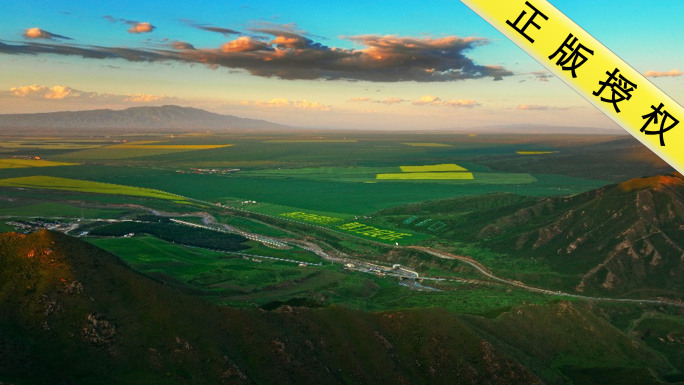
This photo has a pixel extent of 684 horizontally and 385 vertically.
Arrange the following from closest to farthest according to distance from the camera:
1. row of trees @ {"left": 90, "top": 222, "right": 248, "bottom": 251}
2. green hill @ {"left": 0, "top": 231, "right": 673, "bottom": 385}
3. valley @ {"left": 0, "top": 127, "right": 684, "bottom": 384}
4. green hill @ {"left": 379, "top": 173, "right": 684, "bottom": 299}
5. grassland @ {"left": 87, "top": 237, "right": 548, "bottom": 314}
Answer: green hill @ {"left": 0, "top": 231, "right": 673, "bottom": 385} → valley @ {"left": 0, "top": 127, "right": 684, "bottom": 384} → grassland @ {"left": 87, "top": 237, "right": 548, "bottom": 314} → green hill @ {"left": 379, "top": 173, "right": 684, "bottom": 299} → row of trees @ {"left": 90, "top": 222, "right": 248, "bottom": 251}

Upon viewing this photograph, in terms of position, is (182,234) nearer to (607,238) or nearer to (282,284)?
(282,284)

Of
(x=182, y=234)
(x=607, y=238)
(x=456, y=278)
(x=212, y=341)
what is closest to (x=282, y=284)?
(x=456, y=278)

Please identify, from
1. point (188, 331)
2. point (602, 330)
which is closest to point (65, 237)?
point (188, 331)

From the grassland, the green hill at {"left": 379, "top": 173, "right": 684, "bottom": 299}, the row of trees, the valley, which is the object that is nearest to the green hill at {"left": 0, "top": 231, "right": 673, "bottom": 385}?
the valley

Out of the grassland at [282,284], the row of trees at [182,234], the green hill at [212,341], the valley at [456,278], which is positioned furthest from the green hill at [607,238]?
the row of trees at [182,234]

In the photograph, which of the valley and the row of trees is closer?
the valley

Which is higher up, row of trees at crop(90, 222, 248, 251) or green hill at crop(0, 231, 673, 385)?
green hill at crop(0, 231, 673, 385)

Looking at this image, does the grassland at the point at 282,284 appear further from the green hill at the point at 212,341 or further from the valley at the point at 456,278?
the green hill at the point at 212,341

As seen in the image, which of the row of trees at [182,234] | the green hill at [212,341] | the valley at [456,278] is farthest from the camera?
the row of trees at [182,234]

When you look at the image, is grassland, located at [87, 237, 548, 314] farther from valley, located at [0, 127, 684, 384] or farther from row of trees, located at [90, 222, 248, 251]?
row of trees, located at [90, 222, 248, 251]

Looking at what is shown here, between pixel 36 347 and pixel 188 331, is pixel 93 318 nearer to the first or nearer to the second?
pixel 36 347

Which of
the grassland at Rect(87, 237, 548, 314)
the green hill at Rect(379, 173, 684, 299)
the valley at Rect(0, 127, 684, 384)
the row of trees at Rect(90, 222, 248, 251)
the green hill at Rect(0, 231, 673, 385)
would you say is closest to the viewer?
the green hill at Rect(0, 231, 673, 385)
